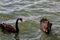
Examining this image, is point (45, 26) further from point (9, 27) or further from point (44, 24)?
point (9, 27)

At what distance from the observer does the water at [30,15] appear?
1089 centimetres

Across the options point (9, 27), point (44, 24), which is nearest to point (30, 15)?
point (44, 24)

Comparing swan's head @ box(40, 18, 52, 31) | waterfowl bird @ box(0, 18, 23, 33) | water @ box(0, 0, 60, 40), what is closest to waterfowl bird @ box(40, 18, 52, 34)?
swan's head @ box(40, 18, 52, 31)

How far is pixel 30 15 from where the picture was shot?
1355cm

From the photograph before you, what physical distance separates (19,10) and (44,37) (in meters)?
3.77

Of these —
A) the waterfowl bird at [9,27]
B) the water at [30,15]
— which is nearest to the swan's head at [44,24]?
the water at [30,15]

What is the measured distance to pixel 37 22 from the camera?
1253 cm

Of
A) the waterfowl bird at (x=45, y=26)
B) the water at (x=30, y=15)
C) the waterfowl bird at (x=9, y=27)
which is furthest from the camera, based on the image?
the waterfowl bird at (x=45, y=26)

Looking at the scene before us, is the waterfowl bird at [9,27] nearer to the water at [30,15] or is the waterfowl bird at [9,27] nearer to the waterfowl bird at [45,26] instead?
the water at [30,15]

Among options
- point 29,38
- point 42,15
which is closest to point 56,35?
point 29,38

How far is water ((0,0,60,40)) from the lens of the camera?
35.7 ft

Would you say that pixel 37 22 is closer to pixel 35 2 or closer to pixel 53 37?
pixel 53 37

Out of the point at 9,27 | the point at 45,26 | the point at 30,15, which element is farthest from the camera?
the point at 30,15

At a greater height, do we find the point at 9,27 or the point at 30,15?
the point at 9,27
